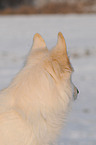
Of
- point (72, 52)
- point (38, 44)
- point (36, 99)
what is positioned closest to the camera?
point (36, 99)

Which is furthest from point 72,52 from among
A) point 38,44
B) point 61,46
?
point 61,46

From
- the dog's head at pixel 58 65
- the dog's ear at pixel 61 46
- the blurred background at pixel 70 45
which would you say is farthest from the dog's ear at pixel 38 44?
the blurred background at pixel 70 45

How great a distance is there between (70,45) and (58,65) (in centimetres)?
→ 1333

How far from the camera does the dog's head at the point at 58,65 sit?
100 inches

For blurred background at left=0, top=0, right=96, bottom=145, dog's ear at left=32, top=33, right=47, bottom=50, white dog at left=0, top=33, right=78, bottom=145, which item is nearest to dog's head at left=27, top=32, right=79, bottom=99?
white dog at left=0, top=33, right=78, bottom=145

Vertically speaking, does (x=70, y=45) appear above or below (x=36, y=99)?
below

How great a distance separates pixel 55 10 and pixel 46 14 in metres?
1.54

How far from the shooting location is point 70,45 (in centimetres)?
1579

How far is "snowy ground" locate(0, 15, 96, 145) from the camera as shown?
638 centimetres

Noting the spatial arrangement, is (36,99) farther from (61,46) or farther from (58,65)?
(61,46)

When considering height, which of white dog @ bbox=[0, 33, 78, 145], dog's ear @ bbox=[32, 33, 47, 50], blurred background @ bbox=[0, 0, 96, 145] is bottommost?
blurred background @ bbox=[0, 0, 96, 145]

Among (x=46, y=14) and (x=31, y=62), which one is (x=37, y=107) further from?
(x=46, y=14)

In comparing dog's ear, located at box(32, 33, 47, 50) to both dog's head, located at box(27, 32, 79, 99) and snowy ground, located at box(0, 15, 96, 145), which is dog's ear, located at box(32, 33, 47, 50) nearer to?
dog's head, located at box(27, 32, 79, 99)

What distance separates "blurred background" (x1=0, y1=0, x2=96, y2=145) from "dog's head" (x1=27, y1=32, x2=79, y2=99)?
36cm
